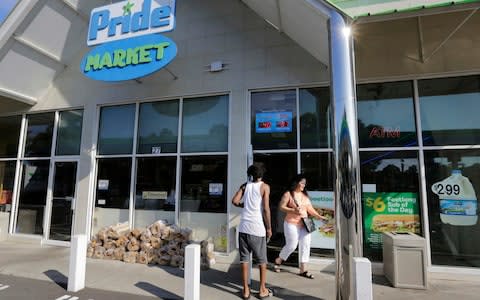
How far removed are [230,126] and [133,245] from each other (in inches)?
127

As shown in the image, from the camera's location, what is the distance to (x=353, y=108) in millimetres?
3850

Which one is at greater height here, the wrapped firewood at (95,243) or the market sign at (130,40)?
the market sign at (130,40)

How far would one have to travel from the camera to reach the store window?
7102 millimetres

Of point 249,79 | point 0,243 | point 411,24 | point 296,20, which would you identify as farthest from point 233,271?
point 0,243

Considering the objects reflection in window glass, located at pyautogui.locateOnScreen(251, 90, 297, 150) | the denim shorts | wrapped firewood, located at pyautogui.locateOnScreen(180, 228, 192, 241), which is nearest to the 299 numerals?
reflection in window glass, located at pyautogui.locateOnScreen(251, 90, 297, 150)

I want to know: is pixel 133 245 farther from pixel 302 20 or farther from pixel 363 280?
pixel 302 20

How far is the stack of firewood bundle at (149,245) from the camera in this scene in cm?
587

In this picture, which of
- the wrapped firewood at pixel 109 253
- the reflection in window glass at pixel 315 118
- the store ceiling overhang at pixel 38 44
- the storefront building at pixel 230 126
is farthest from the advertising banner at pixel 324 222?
the store ceiling overhang at pixel 38 44

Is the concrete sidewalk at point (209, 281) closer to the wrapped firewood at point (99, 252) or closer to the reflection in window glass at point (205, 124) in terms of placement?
the wrapped firewood at point (99, 252)

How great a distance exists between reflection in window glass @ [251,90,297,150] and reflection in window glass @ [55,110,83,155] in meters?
4.81

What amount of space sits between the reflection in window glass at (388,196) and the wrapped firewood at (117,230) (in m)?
5.02

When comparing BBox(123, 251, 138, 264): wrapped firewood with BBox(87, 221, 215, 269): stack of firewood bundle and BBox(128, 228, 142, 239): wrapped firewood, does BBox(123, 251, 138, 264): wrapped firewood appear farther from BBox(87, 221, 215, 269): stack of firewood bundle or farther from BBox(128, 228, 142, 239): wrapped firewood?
BBox(128, 228, 142, 239): wrapped firewood

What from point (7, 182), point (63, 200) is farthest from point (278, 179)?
point (7, 182)

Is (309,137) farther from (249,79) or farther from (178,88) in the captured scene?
(178,88)
